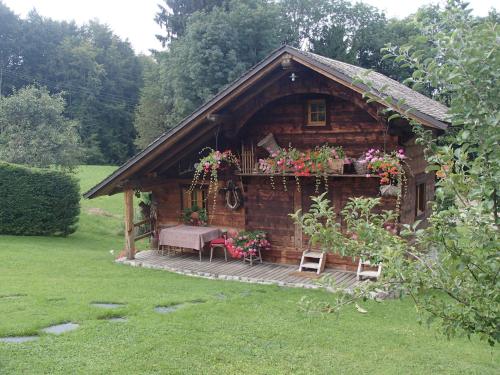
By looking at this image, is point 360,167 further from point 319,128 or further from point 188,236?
point 188,236

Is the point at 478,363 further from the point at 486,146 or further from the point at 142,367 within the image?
the point at 486,146

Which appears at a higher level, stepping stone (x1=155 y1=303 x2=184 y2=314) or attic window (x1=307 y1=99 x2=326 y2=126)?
attic window (x1=307 y1=99 x2=326 y2=126)

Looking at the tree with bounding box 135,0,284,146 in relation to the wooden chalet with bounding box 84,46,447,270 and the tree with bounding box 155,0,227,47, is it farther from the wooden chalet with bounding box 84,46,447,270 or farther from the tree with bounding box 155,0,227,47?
the wooden chalet with bounding box 84,46,447,270

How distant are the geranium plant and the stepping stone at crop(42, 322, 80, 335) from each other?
6278 mm

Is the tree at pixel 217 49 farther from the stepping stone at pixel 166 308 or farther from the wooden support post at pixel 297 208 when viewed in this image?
the stepping stone at pixel 166 308

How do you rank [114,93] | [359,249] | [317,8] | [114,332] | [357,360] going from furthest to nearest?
[114,93], [317,8], [114,332], [357,360], [359,249]

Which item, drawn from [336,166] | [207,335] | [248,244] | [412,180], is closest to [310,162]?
[336,166]

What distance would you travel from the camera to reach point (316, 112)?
1421cm

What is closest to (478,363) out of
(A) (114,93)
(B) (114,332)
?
(B) (114,332)

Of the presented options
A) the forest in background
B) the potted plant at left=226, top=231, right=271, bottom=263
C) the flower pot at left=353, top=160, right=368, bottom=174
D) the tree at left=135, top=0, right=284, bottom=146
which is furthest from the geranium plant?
the tree at left=135, top=0, right=284, bottom=146

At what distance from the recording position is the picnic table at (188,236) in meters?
15.2

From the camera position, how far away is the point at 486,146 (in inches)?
129

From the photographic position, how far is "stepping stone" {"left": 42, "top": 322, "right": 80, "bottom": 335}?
8781 millimetres

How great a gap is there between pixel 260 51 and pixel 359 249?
3890 centimetres
